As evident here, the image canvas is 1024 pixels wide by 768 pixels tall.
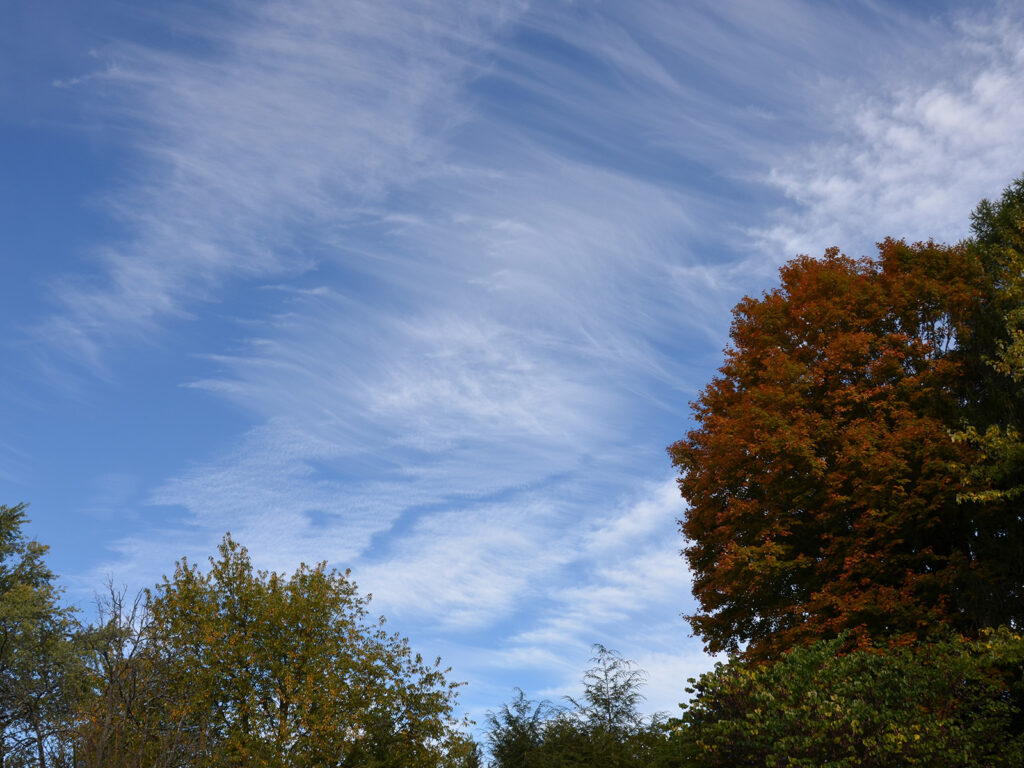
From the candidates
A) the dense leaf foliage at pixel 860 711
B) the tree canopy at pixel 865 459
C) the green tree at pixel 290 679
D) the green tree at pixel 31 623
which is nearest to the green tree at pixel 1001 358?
the tree canopy at pixel 865 459

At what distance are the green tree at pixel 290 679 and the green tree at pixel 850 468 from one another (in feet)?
34.5

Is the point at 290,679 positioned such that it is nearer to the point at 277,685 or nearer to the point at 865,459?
the point at 277,685

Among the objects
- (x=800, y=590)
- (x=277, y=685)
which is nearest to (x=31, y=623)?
(x=277, y=685)

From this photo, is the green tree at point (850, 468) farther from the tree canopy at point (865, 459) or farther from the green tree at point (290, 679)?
the green tree at point (290, 679)

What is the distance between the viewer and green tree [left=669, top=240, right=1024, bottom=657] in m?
22.7

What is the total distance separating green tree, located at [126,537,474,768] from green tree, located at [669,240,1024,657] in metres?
10.5

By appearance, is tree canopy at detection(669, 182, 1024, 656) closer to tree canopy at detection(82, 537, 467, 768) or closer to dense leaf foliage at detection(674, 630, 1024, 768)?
dense leaf foliage at detection(674, 630, 1024, 768)

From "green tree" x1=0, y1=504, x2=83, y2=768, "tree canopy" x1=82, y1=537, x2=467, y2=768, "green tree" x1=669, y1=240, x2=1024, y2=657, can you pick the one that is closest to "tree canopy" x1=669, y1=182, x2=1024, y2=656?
"green tree" x1=669, y1=240, x2=1024, y2=657

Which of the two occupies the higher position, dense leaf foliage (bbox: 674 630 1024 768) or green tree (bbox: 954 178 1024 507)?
green tree (bbox: 954 178 1024 507)

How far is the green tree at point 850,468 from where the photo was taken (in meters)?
22.7

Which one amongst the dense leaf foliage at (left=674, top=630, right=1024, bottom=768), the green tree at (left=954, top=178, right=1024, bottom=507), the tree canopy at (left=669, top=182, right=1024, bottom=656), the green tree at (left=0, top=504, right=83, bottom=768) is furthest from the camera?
the green tree at (left=0, top=504, right=83, bottom=768)

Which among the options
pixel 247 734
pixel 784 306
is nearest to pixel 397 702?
pixel 247 734

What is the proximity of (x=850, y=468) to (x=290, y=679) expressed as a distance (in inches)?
680

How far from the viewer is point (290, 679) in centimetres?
2489
